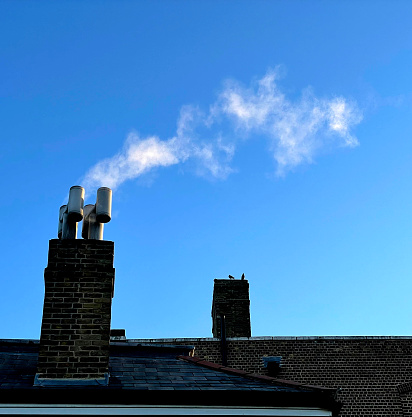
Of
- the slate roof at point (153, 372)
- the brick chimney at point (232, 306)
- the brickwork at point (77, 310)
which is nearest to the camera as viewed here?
the slate roof at point (153, 372)

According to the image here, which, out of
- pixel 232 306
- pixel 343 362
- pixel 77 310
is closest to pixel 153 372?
pixel 77 310

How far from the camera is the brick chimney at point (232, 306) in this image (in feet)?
61.5

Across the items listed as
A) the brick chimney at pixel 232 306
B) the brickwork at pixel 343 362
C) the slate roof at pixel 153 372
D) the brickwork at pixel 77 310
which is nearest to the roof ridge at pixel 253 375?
the slate roof at pixel 153 372

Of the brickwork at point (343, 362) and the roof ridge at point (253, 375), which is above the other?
the brickwork at point (343, 362)

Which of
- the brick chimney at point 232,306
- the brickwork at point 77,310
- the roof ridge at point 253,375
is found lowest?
the roof ridge at point 253,375

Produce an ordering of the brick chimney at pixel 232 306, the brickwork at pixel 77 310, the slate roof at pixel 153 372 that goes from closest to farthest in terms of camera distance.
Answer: the slate roof at pixel 153 372 < the brickwork at pixel 77 310 < the brick chimney at pixel 232 306

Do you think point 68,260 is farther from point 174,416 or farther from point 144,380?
point 174,416

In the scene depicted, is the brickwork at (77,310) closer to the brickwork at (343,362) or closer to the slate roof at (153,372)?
the slate roof at (153,372)

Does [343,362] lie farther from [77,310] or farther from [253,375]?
[77,310]

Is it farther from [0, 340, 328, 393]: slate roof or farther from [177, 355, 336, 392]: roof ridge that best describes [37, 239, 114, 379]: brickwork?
[177, 355, 336, 392]: roof ridge

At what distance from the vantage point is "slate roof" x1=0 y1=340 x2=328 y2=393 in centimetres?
736

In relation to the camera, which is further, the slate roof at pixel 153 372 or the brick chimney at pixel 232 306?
the brick chimney at pixel 232 306

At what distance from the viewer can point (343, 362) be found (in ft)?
57.3

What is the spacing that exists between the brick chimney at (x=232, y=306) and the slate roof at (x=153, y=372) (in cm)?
902
